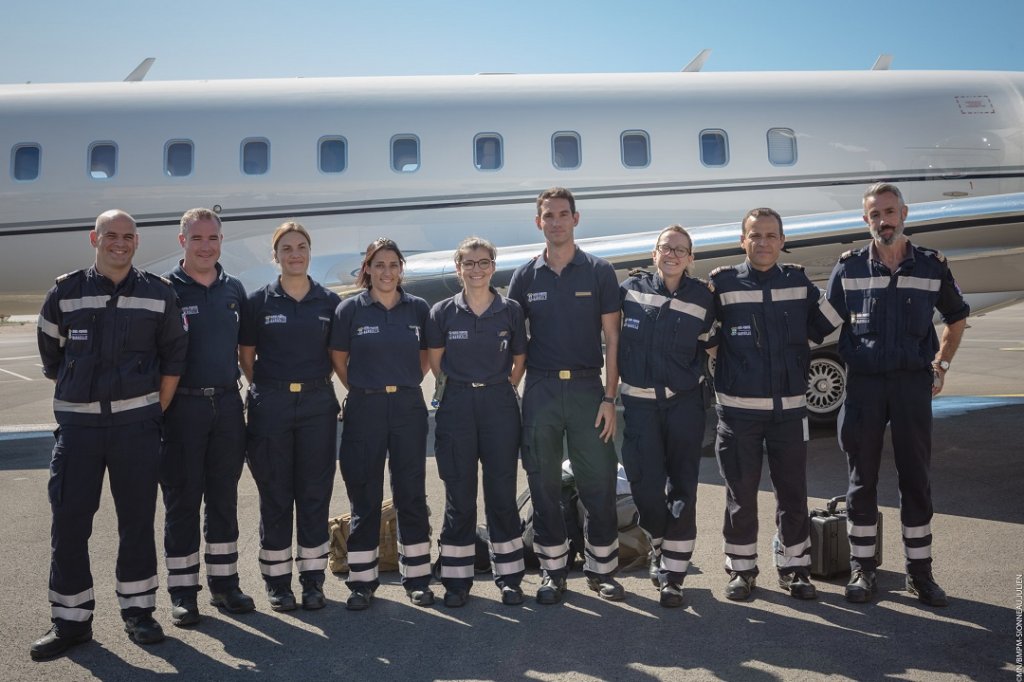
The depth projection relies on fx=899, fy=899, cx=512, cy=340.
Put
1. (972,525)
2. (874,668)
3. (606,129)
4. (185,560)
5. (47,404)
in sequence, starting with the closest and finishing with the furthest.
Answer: (874,668) → (185,560) → (972,525) → (606,129) → (47,404)

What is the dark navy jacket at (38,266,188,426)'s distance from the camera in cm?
412

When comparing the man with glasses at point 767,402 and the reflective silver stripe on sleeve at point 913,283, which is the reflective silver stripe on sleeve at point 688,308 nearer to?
the man with glasses at point 767,402

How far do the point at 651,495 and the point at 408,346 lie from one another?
1482 mm

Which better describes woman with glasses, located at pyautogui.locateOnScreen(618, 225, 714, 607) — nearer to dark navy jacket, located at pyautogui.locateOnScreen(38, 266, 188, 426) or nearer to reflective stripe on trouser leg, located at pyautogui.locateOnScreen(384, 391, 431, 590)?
reflective stripe on trouser leg, located at pyautogui.locateOnScreen(384, 391, 431, 590)

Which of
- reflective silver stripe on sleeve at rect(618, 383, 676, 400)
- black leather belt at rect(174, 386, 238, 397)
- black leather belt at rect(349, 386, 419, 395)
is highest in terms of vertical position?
black leather belt at rect(174, 386, 238, 397)

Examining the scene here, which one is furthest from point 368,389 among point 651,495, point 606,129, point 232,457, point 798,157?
point 798,157

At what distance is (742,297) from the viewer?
4.72 m

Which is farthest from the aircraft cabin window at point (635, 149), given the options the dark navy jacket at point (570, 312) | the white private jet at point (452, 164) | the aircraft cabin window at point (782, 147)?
the dark navy jacket at point (570, 312)

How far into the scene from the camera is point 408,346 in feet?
15.4

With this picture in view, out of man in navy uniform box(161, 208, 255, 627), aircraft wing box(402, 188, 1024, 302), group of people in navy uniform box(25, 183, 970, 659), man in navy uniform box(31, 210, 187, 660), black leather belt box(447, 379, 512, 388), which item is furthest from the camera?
aircraft wing box(402, 188, 1024, 302)

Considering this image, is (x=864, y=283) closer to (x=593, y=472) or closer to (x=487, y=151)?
(x=593, y=472)

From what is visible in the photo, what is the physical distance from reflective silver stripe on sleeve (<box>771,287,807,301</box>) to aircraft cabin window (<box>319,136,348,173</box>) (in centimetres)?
588

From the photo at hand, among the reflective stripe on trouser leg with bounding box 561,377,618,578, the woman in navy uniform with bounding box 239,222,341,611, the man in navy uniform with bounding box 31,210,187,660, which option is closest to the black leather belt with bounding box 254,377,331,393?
the woman in navy uniform with bounding box 239,222,341,611

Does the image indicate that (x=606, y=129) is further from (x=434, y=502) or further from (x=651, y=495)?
(x=651, y=495)
